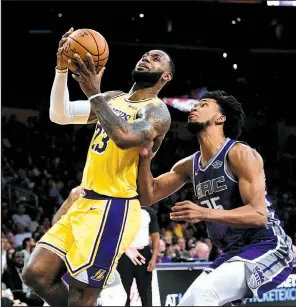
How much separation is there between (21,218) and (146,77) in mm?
8180

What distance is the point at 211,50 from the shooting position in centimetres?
1838

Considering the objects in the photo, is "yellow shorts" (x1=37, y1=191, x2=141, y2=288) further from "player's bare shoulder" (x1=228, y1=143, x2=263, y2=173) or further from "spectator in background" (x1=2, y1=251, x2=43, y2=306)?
"spectator in background" (x1=2, y1=251, x2=43, y2=306)

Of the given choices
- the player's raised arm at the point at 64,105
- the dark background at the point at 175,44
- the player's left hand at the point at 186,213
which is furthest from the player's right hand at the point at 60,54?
the dark background at the point at 175,44

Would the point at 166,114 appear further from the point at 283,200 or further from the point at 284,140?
the point at 284,140

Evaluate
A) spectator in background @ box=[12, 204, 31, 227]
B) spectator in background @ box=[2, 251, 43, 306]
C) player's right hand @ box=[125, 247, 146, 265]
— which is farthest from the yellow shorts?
spectator in background @ box=[12, 204, 31, 227]

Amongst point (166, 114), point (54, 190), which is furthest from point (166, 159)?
point (166, 114)

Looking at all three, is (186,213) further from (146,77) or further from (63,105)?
(63,105)

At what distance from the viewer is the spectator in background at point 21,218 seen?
38.3ft

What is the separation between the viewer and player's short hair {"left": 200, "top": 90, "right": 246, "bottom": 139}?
14.4ft

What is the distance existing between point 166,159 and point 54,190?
3720mm

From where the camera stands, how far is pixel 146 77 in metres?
4.07

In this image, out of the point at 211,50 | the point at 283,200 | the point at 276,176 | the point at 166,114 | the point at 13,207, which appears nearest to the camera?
the point at 166,114

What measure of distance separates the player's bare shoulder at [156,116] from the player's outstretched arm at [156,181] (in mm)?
220

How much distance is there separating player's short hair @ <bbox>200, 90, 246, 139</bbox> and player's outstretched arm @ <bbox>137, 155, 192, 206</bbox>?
1.13 feet
